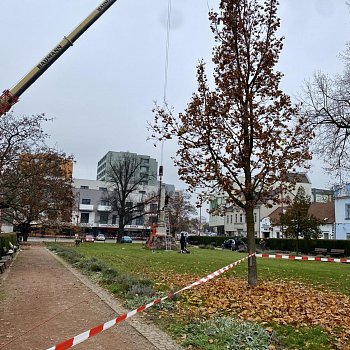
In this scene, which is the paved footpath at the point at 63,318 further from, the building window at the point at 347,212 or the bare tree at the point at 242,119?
the building window at the point at 347,212

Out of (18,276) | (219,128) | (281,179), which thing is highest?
(219,128)

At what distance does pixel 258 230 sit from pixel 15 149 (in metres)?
59.4

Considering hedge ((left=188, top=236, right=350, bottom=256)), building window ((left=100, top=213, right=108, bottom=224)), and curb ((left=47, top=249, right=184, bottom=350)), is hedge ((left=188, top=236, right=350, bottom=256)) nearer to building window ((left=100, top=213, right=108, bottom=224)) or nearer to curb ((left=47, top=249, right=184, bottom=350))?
curb ((left=47, top=249, right=184, bottom=350))

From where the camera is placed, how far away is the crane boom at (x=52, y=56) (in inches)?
498

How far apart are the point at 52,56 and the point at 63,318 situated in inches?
357

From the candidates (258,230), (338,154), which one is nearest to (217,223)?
(258,230)

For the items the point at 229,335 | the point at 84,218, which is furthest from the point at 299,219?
the point at 84,218

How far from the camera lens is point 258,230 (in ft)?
238

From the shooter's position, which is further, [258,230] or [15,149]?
[258,230]

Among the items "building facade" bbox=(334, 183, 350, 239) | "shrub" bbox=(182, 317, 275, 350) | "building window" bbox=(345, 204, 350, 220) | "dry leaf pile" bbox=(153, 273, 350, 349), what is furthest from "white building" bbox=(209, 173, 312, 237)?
"shrub" bbox=(182, 317, 275, 350)

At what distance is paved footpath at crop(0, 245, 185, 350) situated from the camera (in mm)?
6258

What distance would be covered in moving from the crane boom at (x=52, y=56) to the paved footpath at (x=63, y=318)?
544 cm

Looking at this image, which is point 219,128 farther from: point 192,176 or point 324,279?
point 324,279

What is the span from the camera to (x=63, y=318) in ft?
25.9
